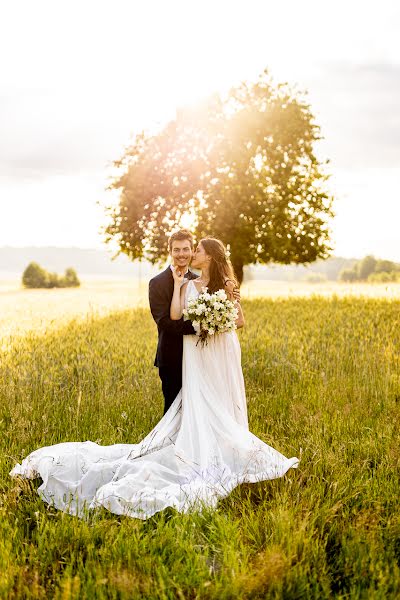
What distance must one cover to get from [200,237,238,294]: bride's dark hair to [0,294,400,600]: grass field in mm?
1819

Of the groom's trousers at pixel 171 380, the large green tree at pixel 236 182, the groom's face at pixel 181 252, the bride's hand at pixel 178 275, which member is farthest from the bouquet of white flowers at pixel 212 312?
the large green tree at pixel 236 182

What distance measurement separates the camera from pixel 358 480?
551cm

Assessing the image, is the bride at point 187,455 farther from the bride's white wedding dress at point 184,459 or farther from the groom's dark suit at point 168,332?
the groom's dark suit at point 168,332

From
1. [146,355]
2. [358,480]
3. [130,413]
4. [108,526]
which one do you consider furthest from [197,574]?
[146,355]

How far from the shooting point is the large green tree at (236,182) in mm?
25703

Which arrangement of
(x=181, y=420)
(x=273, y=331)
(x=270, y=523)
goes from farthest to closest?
(x=273, y=331) → (x=181, y=420) → (x=270, y=523)

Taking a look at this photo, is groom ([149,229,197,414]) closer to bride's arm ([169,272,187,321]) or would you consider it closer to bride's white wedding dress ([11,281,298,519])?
bride's arm ([169,272,187,321])

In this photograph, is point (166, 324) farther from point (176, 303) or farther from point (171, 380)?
point (171, 380)

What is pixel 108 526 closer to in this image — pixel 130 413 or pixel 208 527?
pixel 208 527

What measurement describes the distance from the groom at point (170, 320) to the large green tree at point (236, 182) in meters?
18.9

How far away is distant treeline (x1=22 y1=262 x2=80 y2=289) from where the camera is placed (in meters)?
70.2

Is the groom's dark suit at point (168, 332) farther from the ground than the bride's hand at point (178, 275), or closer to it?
closer to it

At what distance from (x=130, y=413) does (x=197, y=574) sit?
3921mm

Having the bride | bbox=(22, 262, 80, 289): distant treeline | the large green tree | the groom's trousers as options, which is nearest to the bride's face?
the bride
